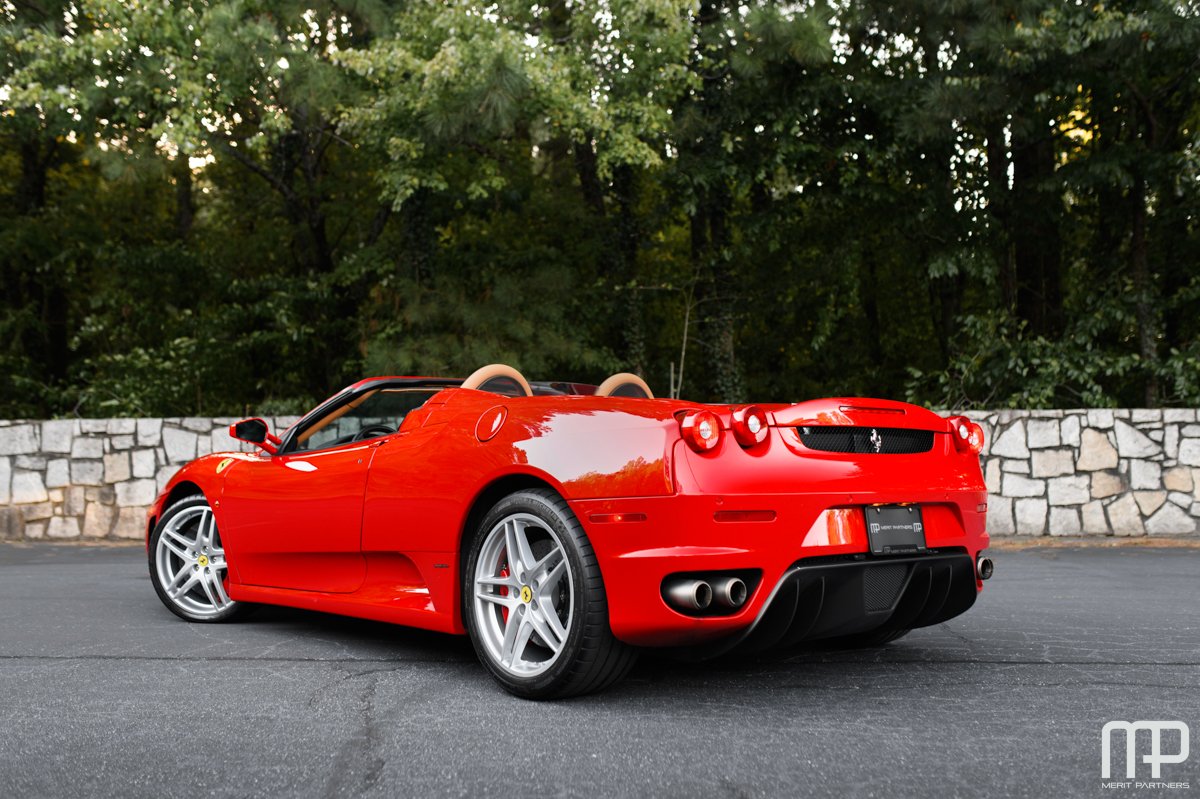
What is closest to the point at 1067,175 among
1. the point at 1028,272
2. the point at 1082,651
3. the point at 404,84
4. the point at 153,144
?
the point at 1028,272

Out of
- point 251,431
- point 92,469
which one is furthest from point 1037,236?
point 251,431

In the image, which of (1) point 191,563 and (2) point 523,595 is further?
(1) point 191,563

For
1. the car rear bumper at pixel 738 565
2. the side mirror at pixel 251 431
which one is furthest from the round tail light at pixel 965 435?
the side mirror at pixel 251 431

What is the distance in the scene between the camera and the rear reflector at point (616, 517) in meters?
3.65

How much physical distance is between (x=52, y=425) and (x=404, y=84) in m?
5.26

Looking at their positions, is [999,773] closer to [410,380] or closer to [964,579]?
[964,579]

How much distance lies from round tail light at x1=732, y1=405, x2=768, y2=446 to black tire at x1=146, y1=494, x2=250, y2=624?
10.3ft

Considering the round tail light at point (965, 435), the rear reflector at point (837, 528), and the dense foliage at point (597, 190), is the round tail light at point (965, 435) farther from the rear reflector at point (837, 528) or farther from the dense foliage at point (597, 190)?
the dense foliage at point (597, 190)

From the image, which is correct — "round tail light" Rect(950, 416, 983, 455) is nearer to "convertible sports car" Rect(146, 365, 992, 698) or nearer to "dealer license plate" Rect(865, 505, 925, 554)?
"convertible sports car" Rect(146, 365, 992, 698)

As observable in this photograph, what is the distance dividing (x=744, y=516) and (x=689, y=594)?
1.04 feet

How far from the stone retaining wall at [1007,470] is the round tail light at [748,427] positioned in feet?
25.6

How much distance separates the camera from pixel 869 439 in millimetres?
4059

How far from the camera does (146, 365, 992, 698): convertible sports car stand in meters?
3.64

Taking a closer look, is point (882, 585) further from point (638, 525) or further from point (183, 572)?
point (183, 572)
